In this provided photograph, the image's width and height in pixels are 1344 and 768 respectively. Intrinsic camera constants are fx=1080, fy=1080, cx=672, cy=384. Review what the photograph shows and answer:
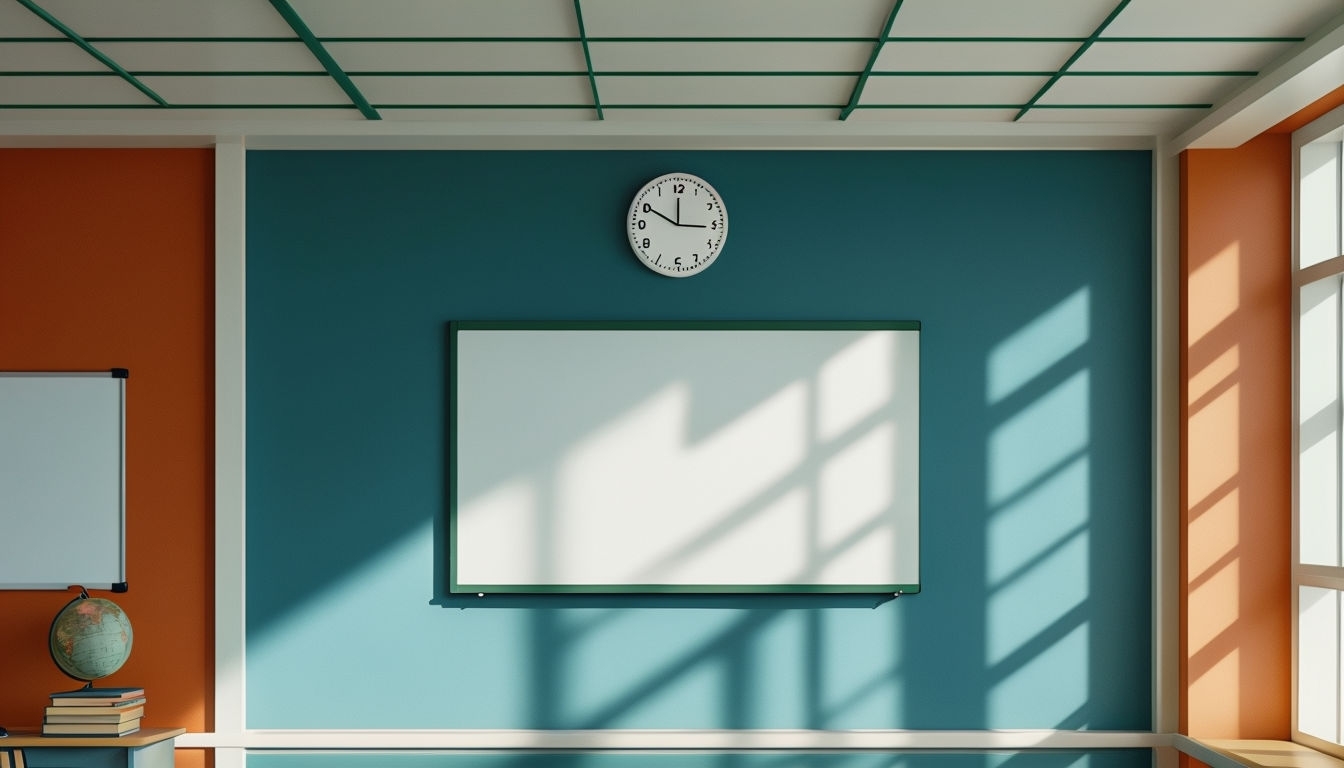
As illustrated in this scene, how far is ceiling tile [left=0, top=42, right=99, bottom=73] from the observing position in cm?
298

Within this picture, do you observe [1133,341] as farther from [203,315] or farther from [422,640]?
[203,315]

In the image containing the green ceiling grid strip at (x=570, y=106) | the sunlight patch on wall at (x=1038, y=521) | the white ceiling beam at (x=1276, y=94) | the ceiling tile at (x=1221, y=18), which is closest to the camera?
the ceiling tile at (x=1221, y=18)

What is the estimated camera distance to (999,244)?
3762 millimetres

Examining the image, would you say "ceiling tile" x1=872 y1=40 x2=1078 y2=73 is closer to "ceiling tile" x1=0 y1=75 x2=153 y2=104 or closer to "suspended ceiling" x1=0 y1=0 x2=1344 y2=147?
"suspended ceiling" x1=0 y1=0 x2=1344 y2=147

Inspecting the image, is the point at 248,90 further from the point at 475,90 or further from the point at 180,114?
the point at 475,90

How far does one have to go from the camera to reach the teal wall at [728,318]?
368 cm

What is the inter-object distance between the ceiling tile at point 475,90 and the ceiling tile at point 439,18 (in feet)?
1.11

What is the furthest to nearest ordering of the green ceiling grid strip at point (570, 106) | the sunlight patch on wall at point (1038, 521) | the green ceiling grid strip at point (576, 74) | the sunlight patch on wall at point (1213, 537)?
the sunlight patch on wall at point (1038, 521) → the sunlight patch on wall at point (1213, 537) → the green ceiling grid strip at point (570, 106) → the green ceiling grid strip at point (576, 74)

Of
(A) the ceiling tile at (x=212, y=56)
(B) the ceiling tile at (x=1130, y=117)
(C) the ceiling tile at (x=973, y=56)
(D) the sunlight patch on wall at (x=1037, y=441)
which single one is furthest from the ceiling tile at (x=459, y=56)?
(D) the sunlight patch on wall at (x=1037, y=441)

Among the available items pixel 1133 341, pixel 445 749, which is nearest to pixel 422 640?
pixel 445 749

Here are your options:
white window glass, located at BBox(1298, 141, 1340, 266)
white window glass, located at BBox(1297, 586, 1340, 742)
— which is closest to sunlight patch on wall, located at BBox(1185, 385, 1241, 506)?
white window glass, located at BBox(1297, 586, 1340, 742)

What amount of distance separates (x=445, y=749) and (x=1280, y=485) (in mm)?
2937

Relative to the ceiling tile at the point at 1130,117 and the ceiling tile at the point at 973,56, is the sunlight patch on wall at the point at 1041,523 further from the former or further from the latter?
the ceiling tile at the point at 973,56

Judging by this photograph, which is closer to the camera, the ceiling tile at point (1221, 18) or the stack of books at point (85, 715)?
the ceiling tile at point (1221, 18)
